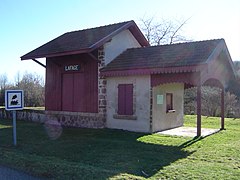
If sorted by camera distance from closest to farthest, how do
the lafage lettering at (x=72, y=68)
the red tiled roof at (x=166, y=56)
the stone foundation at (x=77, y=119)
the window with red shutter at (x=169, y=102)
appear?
the red tiled roof at (x=166, y=56)
the window with red shutter at (x=169, y=102)
the stone foundation at (x=77, y=119)
the lafage lettering at (x=72, y=68)

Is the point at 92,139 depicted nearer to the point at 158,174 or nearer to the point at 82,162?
the point at 82,162

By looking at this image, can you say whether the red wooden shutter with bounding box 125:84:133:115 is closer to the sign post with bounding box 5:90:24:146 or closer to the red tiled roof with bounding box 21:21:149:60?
the red tiled roof with bounding box 21:21:149:60

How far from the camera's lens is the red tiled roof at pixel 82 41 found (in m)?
14.0

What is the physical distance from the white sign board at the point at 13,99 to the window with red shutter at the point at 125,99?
16.6 ft

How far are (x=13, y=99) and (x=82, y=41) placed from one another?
20.1ft

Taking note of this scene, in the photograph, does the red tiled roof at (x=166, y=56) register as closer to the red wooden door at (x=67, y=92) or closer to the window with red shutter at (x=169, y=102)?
the window with red shutter at (x=169, y=102)

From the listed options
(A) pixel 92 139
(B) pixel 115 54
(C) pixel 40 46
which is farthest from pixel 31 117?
(A) pixel 92 139

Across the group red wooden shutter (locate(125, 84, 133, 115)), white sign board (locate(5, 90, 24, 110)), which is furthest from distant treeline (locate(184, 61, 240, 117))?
white sign board (locate(5, 90, 24, 110))

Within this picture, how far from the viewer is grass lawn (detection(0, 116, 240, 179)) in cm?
668

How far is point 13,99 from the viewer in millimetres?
10039

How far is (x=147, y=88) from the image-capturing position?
13039 mm

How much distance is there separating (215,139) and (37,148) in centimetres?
651

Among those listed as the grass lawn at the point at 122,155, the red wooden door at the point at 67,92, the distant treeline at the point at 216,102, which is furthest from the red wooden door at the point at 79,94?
the distant treeline at the point at 216,102

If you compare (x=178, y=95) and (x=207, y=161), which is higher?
(x=178, y=95)
